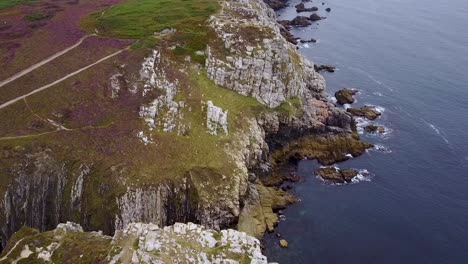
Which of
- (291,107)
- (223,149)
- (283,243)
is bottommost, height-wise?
(283,243)

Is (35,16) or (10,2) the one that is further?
(10,2)

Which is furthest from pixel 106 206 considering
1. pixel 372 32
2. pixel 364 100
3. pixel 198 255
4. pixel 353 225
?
pixel 372 32

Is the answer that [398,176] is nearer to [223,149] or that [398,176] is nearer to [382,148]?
[382,148]

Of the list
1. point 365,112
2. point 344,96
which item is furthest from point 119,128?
point 344,96

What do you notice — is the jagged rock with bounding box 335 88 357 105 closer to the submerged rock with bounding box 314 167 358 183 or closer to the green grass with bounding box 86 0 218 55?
the submerged rock with bounding box 314 167 358 183

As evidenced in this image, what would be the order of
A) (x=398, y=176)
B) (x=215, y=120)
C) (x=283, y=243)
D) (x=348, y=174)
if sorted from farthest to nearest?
(x=398, y=176), (x=348, y=174), (x=215, y=120), (x=283, y=243)

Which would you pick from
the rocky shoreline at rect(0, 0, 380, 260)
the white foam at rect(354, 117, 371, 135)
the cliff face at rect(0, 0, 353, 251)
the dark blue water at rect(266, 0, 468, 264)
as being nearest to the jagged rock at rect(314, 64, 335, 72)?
the dark blue water at rect(266, 0, 468, 264)
